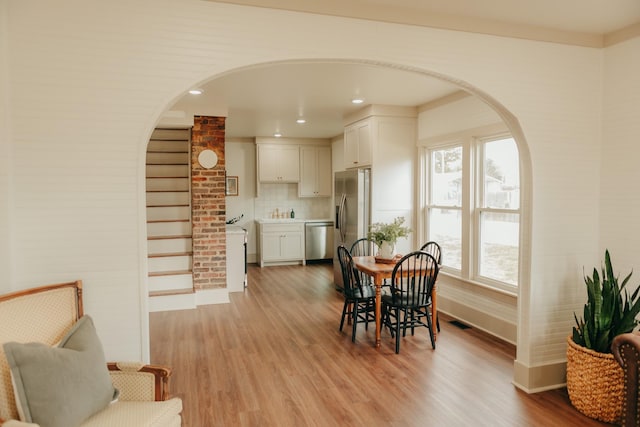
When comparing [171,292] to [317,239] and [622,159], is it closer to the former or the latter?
[317,239]

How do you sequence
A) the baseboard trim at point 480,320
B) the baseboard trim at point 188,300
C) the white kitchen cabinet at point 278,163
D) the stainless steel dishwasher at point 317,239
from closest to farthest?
1. the baseboard trim at point 480,320
2. the baseboard trim at point 188,300
3. the white kitchen cabinet at point 278,163
4. the stainless steel dishwasher at point 317,239

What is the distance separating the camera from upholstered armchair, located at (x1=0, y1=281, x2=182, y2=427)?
5.49 feet

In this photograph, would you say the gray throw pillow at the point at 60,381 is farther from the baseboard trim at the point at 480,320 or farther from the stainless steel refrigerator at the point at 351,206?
the stainless steel refrigerator at the point at 351,206

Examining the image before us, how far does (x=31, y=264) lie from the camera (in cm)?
216

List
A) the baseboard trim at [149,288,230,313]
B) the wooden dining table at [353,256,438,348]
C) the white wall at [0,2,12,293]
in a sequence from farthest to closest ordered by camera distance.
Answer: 1. the baseboard trim at [149,288,230,313]
2. the wooden dining table at [353,256,438,348]
3. the white wall at [0,2,12,293]

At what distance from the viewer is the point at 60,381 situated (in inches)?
68.1

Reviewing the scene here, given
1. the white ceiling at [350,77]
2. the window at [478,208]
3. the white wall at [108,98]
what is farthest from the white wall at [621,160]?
the white wall at [108,98]

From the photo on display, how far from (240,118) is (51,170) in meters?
4.51

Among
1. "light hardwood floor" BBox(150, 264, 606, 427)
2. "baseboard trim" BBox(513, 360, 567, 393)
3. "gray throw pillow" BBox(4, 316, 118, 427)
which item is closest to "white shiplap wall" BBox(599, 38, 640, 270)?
"baseboard trim" BBox(513, 360, 567, 393)

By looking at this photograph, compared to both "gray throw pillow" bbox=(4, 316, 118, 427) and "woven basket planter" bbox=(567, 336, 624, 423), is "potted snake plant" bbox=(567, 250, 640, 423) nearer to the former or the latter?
"woven basket planter" bbox=(567, 336, 624, 423)

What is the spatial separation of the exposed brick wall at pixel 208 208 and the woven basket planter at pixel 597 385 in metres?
4.18

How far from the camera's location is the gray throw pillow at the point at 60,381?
1664 millimetres

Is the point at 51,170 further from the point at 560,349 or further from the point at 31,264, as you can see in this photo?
the point at 560,349

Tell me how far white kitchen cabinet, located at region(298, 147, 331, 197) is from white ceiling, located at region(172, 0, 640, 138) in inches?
31.3
